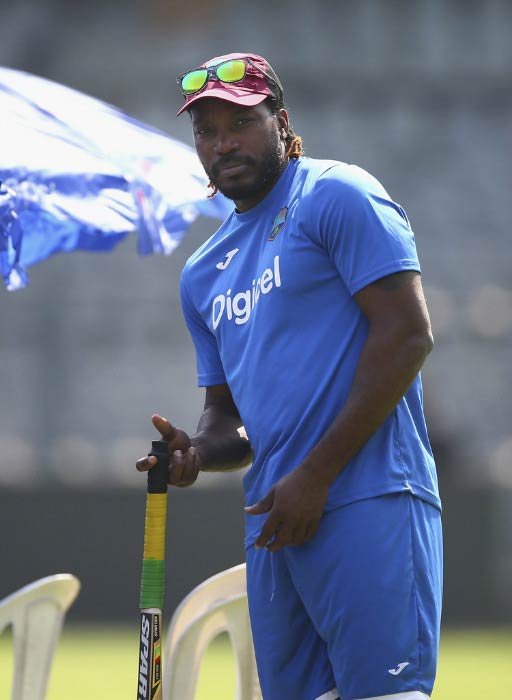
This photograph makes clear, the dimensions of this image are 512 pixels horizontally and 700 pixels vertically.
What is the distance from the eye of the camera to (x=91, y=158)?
4918mm

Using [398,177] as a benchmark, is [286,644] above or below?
below

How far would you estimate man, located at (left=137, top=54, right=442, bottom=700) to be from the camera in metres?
3.08

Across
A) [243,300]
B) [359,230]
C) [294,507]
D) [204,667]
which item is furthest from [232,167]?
[204,667]

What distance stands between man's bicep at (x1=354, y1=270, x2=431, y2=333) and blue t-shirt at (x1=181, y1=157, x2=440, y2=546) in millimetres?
27

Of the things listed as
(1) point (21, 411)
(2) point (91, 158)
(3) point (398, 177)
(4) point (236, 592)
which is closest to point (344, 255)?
(4) point (236, 592)

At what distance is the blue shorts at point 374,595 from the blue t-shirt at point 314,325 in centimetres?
6

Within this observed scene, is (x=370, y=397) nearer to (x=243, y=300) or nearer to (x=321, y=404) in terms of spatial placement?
(x=321, y=404)

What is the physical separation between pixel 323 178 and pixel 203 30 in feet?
47.3

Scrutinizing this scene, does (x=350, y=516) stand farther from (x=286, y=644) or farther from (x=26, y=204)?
(x=26, y=204)

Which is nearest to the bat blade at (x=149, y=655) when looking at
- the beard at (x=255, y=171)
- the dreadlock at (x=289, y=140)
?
the beard at (x=255, y=171)

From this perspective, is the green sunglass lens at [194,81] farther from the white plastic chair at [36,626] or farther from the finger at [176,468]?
the white plastic chair at [36,626]

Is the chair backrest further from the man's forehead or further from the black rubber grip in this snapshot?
the man's forehead

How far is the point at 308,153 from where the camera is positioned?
15.7m

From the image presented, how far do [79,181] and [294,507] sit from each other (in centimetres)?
212
